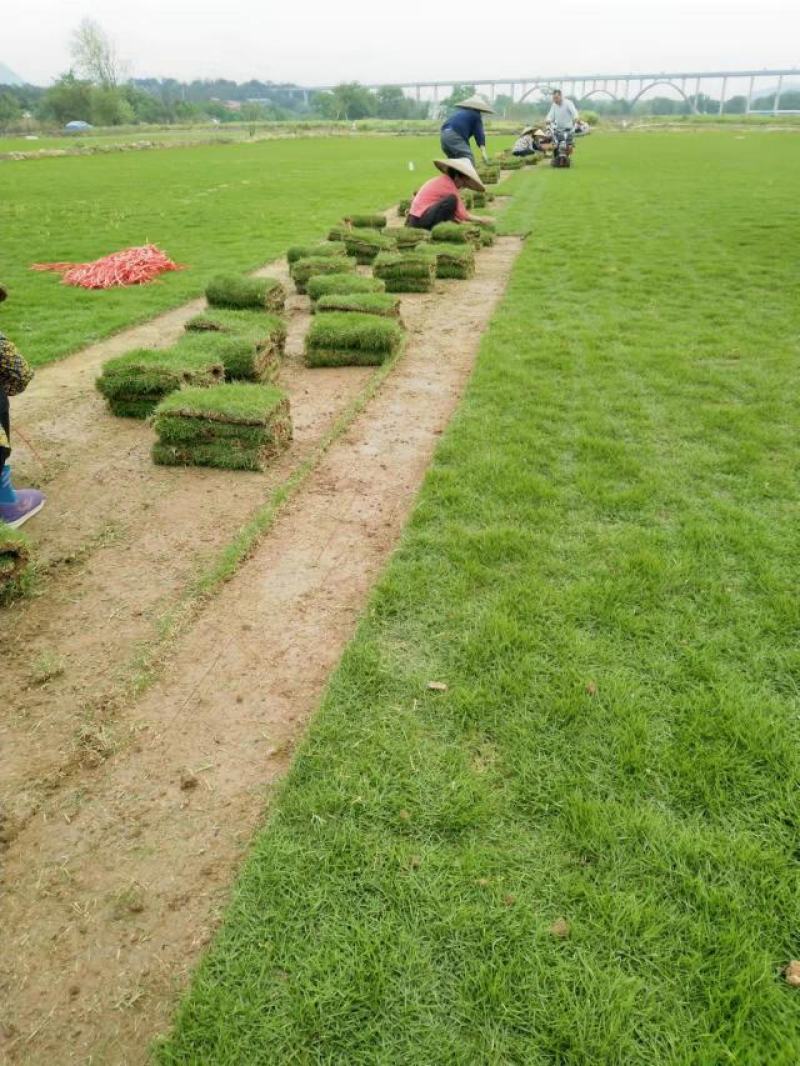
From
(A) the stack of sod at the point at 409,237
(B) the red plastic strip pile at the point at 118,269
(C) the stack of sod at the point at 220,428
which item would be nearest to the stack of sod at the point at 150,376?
(C) the stack of sod at the point at 220,428

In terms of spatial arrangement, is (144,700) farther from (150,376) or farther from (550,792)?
(150,376)

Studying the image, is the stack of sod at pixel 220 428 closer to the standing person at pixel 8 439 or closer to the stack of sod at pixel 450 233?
the standing person at pixel 8 439

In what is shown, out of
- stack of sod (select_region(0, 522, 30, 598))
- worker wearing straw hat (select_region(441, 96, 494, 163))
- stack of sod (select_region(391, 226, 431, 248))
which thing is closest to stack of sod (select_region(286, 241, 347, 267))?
stack of sod (select_region(391, 226, 431, 248))

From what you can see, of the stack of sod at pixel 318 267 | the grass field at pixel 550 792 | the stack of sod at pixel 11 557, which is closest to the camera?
the grass field at pixel 550 792

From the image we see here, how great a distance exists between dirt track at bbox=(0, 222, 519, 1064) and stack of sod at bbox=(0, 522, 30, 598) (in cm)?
15

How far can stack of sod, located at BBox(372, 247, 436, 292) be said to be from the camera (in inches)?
416

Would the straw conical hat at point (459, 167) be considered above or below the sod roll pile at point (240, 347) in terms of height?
above

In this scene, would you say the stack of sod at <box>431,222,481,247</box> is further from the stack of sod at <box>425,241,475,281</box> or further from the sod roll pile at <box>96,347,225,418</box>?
the sod roll pile at <box>96,347,225,418</box>

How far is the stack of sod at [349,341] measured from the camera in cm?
755

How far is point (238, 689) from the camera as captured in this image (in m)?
3.31

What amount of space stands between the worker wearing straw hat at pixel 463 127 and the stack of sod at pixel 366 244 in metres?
3.64

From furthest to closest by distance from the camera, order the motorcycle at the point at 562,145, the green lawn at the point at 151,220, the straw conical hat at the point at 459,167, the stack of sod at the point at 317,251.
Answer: the motorcycle at the point at 562,145, the straw conical hat at the point at 459,167, the stack of sod at the point at 317,251, the green lawn at the point at 151,220

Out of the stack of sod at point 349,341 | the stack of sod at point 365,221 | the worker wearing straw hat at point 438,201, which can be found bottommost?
the stack of sod at point 349,341

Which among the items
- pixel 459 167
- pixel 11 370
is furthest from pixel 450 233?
pixel 11 370
